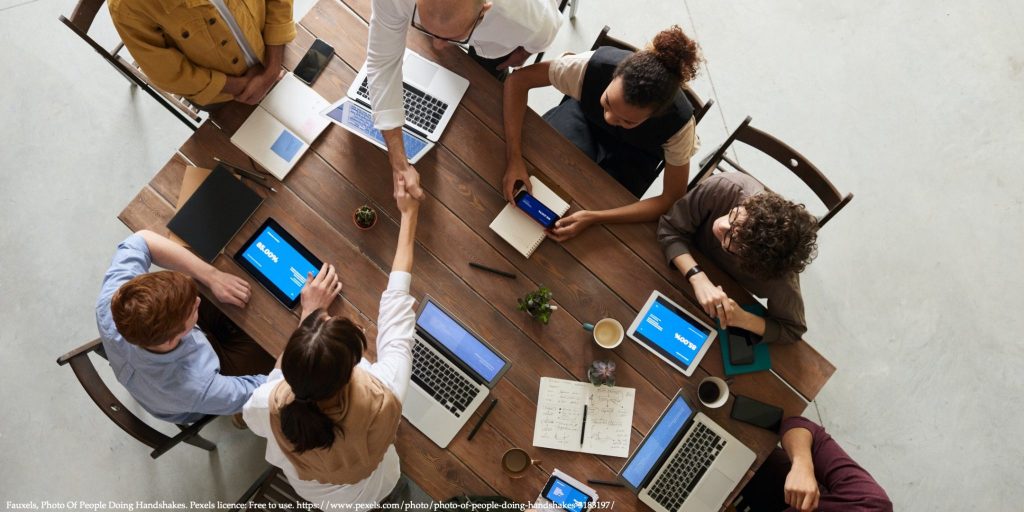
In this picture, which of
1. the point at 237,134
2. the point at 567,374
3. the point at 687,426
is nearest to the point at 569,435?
the point at 567,374

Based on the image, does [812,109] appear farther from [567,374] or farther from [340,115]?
→ [340,115]

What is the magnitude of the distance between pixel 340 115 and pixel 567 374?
1192 mm

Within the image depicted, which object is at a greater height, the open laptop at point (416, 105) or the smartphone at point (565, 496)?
the open laptop at point (416, 105)

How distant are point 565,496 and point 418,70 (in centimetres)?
155

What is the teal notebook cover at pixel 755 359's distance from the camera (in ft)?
6.95

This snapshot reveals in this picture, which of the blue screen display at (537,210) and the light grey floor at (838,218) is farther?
the light grey floor at (838,218)

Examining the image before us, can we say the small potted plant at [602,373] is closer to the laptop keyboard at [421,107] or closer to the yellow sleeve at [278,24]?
the laptop keyboard at [421,107]

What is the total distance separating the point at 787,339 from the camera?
2115 mm

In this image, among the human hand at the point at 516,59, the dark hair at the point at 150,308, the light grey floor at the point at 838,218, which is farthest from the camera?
the light grey floor at the point at 838,218

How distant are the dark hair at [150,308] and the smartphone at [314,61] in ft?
2.76

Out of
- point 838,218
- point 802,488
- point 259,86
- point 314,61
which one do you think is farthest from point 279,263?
point 838,218

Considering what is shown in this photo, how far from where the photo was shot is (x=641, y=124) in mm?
2207

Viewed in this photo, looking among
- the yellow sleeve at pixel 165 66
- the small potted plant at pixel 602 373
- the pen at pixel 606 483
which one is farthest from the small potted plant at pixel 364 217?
the pen at pixel 606 483

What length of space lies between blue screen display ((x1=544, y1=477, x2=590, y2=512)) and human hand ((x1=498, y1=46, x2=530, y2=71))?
155 centimetres
